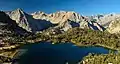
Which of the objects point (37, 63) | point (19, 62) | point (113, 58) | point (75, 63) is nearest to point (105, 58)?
point (113, 58)

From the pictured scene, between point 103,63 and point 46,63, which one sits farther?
point 46,63

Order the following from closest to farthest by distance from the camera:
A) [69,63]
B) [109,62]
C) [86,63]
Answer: [109,62] → [86,63] → [69,63]

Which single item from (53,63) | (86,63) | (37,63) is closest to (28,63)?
(37,63)

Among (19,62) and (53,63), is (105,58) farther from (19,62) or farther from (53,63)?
(19,62)

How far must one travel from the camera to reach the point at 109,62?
147 metres

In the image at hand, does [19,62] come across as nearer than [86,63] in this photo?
No

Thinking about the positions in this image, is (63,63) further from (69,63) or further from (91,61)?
(91,61)

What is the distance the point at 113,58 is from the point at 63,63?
115 feet

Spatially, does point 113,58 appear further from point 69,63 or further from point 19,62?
point 19,62

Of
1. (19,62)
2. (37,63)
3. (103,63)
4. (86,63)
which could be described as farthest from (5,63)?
(103,63)

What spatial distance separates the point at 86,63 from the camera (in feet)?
513

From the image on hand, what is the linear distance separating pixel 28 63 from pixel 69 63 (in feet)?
91.4

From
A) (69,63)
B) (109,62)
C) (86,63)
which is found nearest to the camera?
(109,62)

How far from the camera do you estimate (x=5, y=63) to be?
16988cm
